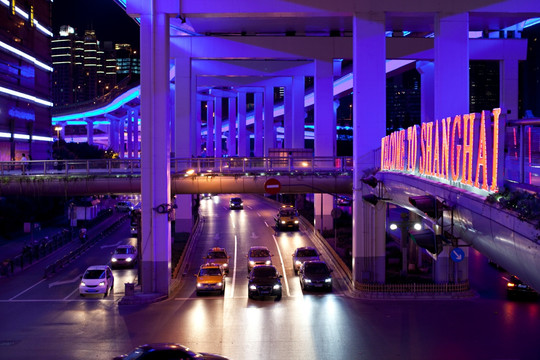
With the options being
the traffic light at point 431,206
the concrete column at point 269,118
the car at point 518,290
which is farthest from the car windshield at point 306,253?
the concrete column at point 269,118

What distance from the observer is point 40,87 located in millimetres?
58000

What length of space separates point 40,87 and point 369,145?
4562 centimetres

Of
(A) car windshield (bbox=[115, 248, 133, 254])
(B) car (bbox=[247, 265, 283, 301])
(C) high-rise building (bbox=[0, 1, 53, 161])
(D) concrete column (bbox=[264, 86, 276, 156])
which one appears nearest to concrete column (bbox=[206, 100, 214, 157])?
(D) concrete column (bbox=[264, 86, 276, 156])

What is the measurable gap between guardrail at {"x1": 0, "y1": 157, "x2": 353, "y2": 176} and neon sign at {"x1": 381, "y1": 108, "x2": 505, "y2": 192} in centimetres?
1310

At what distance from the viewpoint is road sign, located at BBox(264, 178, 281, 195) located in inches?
1065

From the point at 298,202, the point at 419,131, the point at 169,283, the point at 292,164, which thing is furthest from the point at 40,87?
the point at 419,131

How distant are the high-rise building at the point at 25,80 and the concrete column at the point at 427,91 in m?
35.1

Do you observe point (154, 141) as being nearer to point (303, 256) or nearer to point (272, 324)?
point (272, 324)

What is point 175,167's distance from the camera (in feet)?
97.5

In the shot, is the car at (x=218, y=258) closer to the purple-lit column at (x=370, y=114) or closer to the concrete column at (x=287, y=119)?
the purple-lit column at (x=370, y=114)

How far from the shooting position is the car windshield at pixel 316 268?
24531 mm

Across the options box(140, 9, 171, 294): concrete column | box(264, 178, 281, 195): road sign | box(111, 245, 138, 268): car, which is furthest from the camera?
box(111, 245, 138, 268): car

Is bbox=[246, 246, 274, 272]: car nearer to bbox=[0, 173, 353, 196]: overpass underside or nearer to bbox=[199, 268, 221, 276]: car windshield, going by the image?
bbox=[0, 173, 353, 196]: overpass underside

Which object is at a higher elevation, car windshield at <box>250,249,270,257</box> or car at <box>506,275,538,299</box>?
car windshield at <box>250,249,270,257</box>
